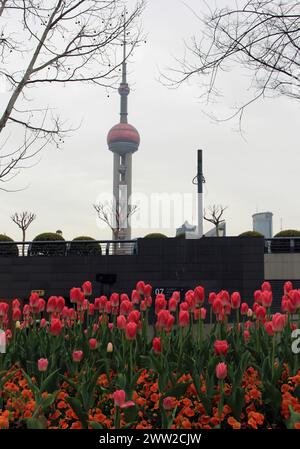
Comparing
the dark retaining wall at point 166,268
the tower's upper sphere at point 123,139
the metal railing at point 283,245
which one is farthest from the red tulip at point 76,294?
the tower's upper sphere at point 123,139

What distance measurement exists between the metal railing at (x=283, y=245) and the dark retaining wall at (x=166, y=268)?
6.16ft

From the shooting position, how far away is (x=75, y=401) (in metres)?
3.80

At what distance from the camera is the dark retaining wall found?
2473 centimetres

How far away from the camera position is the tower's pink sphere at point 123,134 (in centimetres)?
15975

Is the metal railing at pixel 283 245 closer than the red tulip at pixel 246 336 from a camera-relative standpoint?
No

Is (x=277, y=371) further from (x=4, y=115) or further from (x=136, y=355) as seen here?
(x=4, y=115)

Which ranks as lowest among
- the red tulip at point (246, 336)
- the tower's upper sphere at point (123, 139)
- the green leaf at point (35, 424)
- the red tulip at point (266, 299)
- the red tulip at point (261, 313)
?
the green leaf at point (35, 424)

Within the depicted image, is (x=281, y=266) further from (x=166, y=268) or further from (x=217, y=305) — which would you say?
(x=217, y=305)

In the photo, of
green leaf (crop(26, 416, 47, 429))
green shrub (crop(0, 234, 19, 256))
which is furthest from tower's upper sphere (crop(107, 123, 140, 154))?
green leaf (crop(26, 416, 47, 429))

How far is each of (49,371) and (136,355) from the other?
2.76 ft

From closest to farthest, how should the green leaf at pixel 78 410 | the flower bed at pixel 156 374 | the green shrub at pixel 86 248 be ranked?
the green leaf at pixel 78 410 → the flower bed at pixel 156 374 → the green shrub at pixel 86 248

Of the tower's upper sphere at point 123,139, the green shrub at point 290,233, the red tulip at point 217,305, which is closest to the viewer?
the red tulip at point 217,305

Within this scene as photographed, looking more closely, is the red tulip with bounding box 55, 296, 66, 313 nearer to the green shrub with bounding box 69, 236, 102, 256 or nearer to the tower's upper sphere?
the green shrub with bounding box 69, 236, 102, 256

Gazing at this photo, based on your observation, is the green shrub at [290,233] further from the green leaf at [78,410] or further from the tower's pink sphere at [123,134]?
the tower's pink sphere at [123,134]
